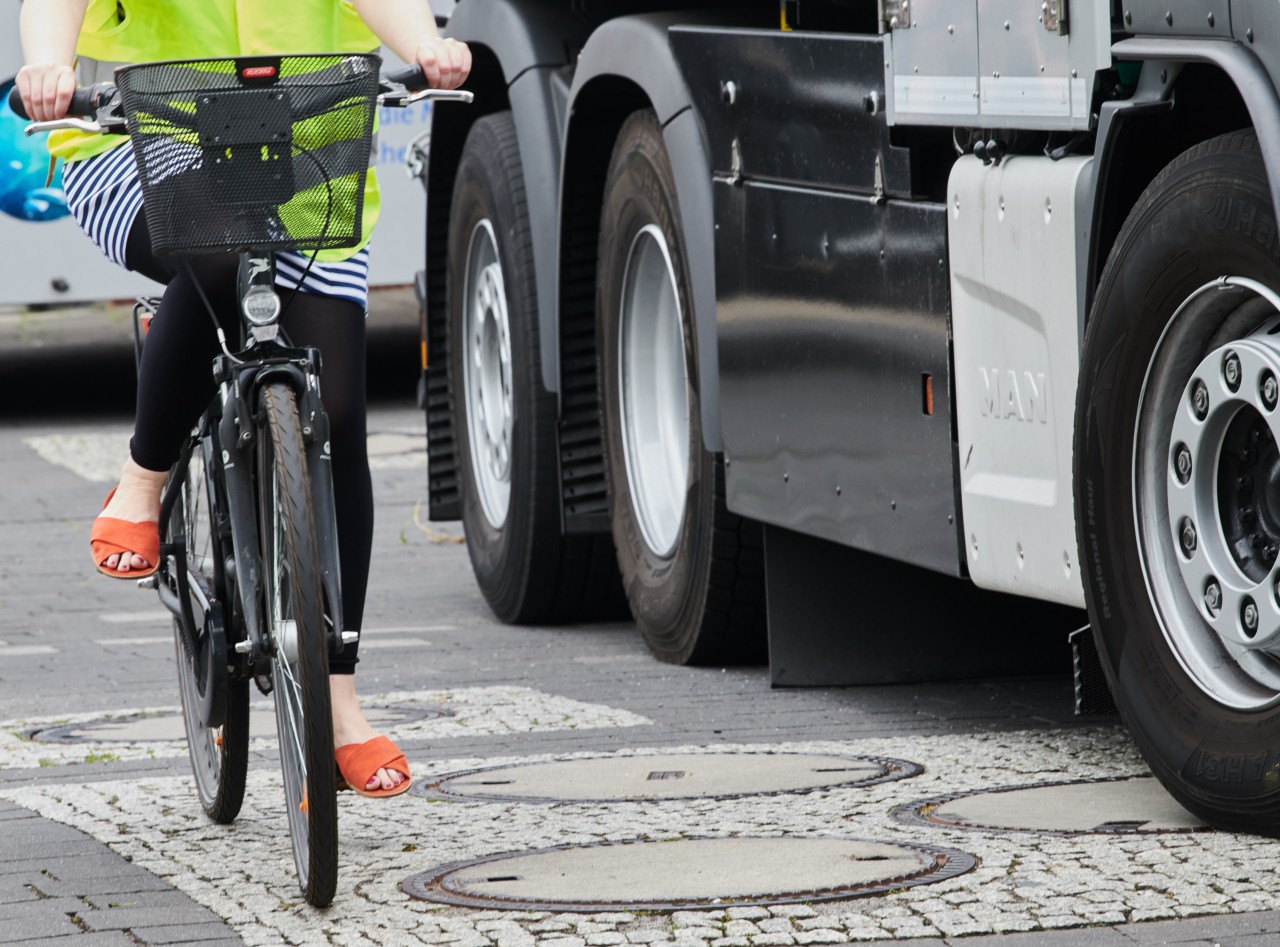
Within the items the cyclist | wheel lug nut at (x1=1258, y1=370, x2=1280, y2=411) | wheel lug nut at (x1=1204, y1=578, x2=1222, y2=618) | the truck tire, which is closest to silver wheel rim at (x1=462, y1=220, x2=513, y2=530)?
the truck tire

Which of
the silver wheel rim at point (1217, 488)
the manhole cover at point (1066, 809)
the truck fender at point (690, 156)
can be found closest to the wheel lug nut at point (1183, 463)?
the silver wheel rim at point (1217, 488)

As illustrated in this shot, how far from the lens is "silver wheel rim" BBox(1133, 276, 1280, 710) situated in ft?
13.3

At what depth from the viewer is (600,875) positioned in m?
4.09

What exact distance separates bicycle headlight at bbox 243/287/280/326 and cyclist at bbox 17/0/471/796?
9 cm

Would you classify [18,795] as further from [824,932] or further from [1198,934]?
[1198,934]

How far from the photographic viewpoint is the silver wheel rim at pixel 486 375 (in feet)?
25.3

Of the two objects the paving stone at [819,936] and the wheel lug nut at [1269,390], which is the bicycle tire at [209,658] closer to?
the paving stone at [819,936]

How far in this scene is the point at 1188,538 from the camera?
4246mm

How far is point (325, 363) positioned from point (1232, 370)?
1.47 meters

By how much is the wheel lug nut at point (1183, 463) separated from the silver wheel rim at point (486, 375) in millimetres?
3590

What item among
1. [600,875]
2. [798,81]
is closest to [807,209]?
[798,81]

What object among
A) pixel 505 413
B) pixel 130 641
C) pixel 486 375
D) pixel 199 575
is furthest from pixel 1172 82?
pixel 130 641

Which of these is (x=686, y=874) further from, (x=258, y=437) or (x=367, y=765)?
(x=258, y=437)

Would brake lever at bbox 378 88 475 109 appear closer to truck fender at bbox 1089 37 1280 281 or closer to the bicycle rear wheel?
the bicycle rear wheel
